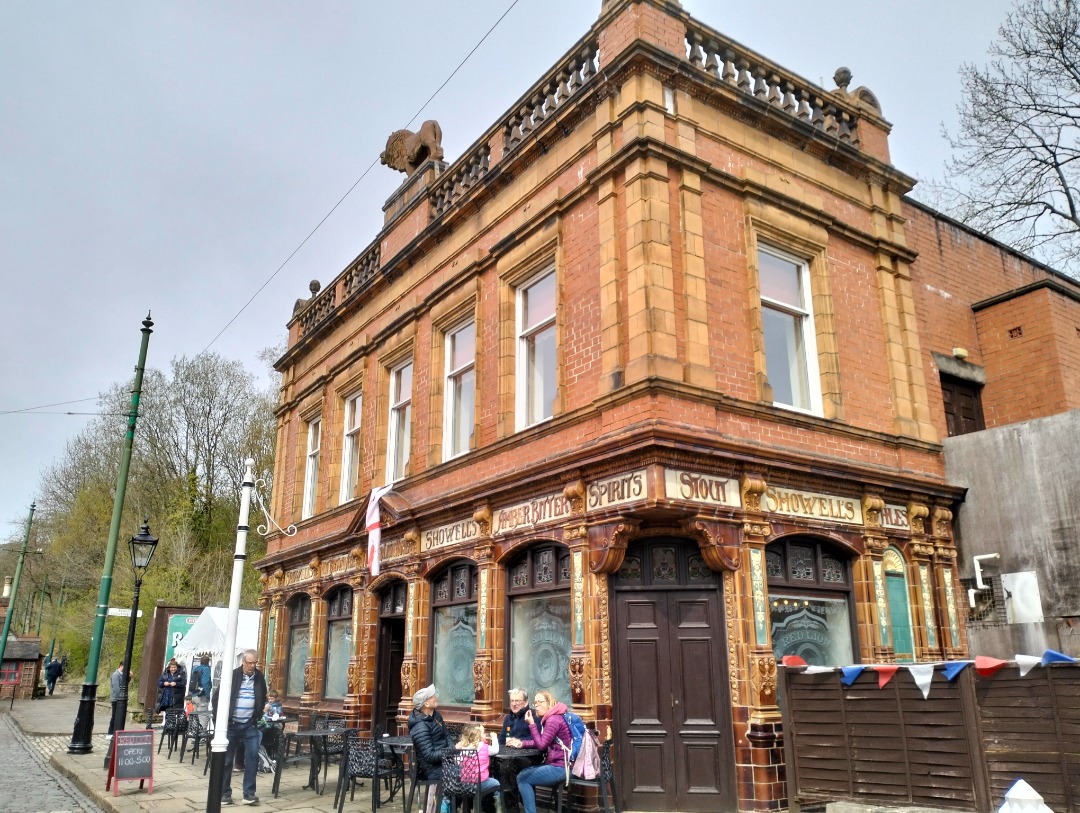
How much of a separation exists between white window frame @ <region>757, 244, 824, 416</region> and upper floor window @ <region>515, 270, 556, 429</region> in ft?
9.97

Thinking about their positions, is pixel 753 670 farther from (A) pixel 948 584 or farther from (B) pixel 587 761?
(A) pixel 948 584

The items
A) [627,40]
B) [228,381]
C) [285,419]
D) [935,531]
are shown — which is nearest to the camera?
[627,40]

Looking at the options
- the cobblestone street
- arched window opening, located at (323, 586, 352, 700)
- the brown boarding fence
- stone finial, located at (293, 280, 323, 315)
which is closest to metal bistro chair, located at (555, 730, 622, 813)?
the brown boarding fence

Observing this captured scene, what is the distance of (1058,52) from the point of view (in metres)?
13.8

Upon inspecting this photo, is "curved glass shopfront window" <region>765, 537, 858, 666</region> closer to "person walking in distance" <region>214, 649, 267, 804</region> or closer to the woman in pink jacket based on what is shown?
the woman in pink jacket

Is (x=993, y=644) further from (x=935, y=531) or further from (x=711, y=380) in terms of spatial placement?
(x=711, y=380)

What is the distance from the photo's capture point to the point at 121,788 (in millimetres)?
11703

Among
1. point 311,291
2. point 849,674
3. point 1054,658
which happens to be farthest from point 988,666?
point 311,291

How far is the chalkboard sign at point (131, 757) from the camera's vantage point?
11.0 meters

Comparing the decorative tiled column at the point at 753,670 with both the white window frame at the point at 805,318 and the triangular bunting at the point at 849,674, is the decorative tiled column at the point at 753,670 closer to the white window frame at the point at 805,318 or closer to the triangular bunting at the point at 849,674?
the triangular bunting at the point at 849,674

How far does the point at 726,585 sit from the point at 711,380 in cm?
243

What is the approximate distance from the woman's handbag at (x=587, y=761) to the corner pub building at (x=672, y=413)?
2.92 ft

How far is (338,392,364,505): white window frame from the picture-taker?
17922 millimetres

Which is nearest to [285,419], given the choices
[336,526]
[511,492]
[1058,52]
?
[336,526]
